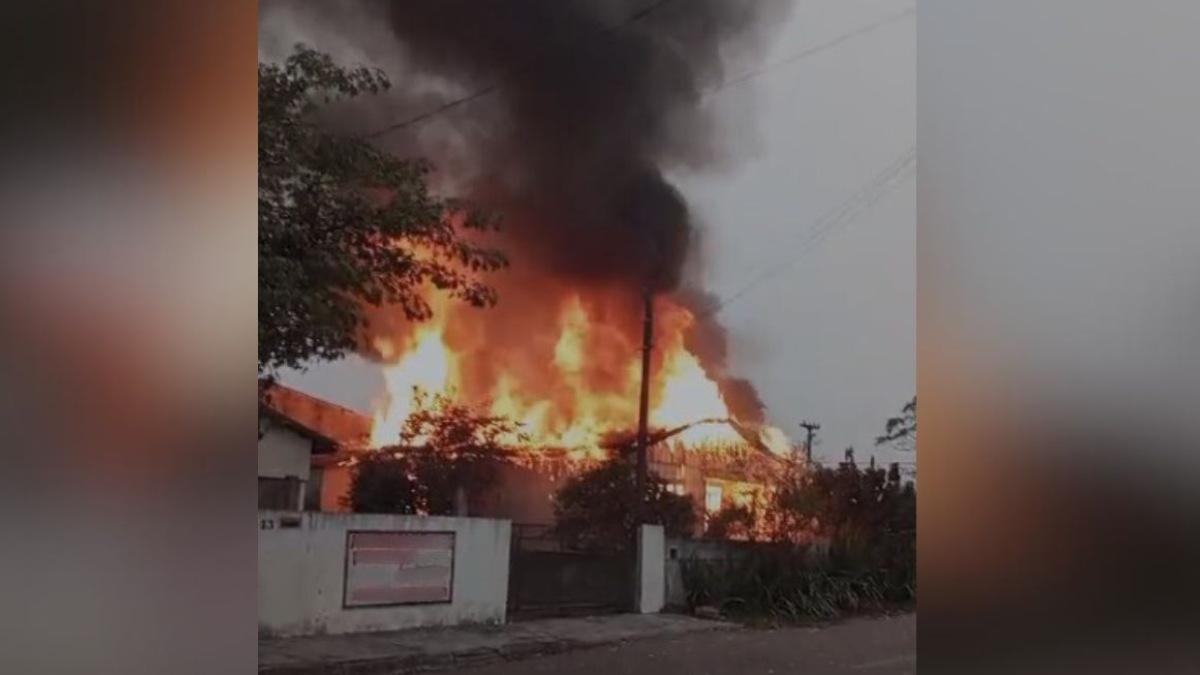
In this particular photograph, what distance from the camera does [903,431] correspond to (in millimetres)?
2879

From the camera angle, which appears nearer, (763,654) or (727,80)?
(763,654)

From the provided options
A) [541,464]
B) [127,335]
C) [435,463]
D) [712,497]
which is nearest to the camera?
[127,335]

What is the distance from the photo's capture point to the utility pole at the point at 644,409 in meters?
2.97

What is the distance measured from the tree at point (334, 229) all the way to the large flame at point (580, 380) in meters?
0.12

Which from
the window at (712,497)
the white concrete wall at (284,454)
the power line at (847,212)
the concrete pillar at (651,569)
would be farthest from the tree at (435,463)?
the power line at (847,212)

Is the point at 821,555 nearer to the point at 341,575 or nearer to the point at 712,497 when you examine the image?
the point at 712,497

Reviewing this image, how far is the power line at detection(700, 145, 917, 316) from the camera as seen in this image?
285 centimetres

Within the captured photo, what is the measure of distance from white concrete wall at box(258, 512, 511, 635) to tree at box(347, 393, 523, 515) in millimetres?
44

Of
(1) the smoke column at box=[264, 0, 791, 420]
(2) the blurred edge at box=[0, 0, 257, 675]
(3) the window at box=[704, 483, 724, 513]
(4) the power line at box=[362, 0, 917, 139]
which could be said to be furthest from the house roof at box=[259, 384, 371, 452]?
(3) the window at box=[704, 483, 724, 513]

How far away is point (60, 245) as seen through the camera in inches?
87.4

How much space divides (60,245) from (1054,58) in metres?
2.13

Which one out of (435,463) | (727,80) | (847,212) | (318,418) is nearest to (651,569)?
(435,463)

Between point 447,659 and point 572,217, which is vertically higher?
point 572,217

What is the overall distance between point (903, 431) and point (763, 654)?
0.70m
